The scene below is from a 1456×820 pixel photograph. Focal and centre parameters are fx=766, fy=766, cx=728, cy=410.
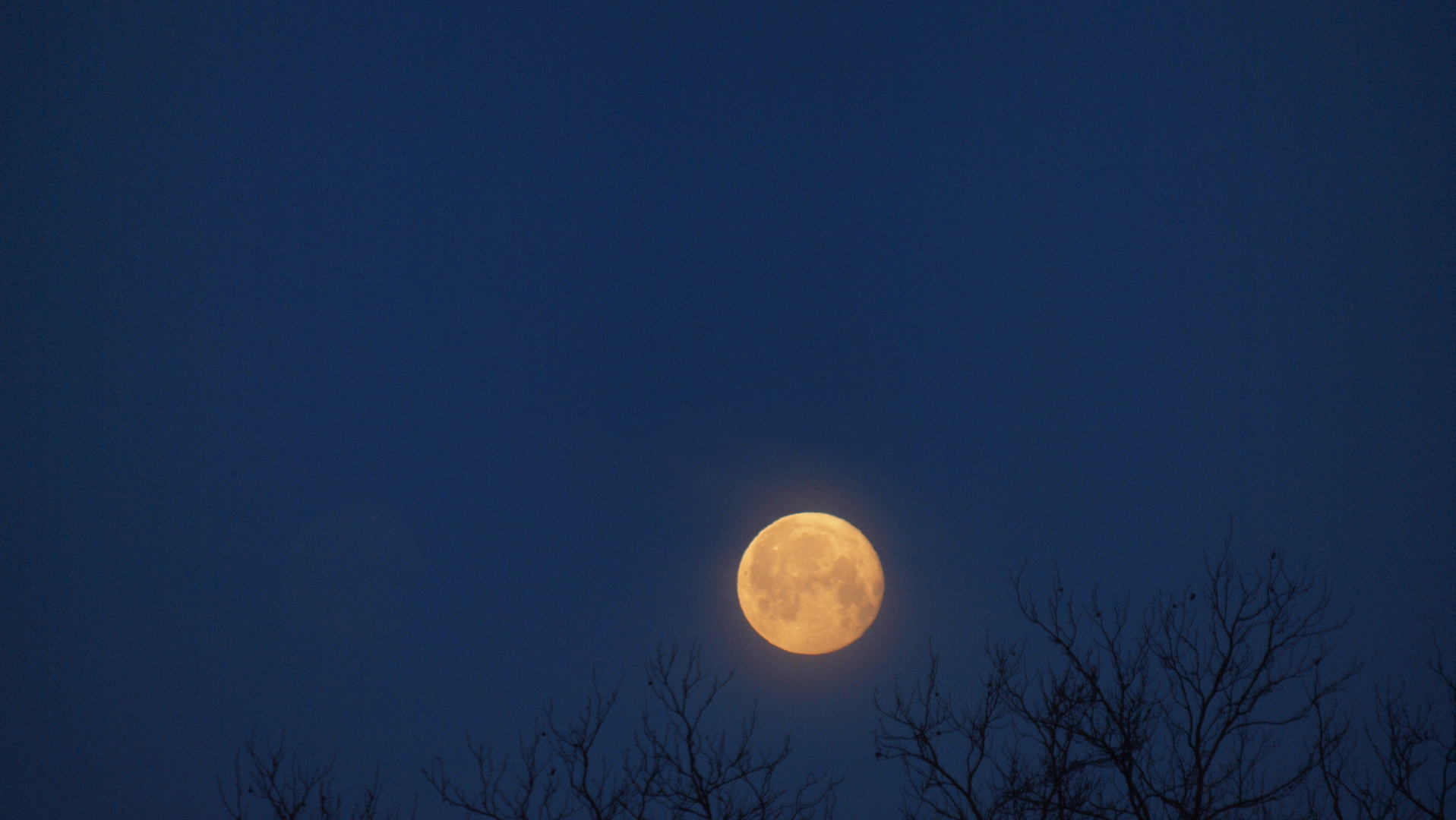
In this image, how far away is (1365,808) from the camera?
36.0ft

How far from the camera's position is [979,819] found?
11.5 m

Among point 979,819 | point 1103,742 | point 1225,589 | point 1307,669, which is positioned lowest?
point 979,819

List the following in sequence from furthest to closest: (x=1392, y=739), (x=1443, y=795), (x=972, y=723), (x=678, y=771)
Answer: (x=678, y=771)
(x=972, y=723)
(x=1392, y=739)
(x=1443, y=795)

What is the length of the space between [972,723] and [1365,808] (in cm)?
539

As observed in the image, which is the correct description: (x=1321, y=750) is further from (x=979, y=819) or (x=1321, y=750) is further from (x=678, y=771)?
(x=678, y=771)

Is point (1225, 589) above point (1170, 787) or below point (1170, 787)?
above

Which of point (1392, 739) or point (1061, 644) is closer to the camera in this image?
point (1392, 739)

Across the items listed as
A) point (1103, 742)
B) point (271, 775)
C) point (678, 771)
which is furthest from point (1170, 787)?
point (271, 775)

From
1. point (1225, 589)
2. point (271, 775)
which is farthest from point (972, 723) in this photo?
point (271, 775)

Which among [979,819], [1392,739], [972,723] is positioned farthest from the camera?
[972,723]

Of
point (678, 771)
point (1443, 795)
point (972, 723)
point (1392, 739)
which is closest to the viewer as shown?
point (1443, 795)

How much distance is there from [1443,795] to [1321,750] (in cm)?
135

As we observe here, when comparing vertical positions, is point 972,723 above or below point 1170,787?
above

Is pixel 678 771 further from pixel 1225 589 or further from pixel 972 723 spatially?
pixel 1225 589
